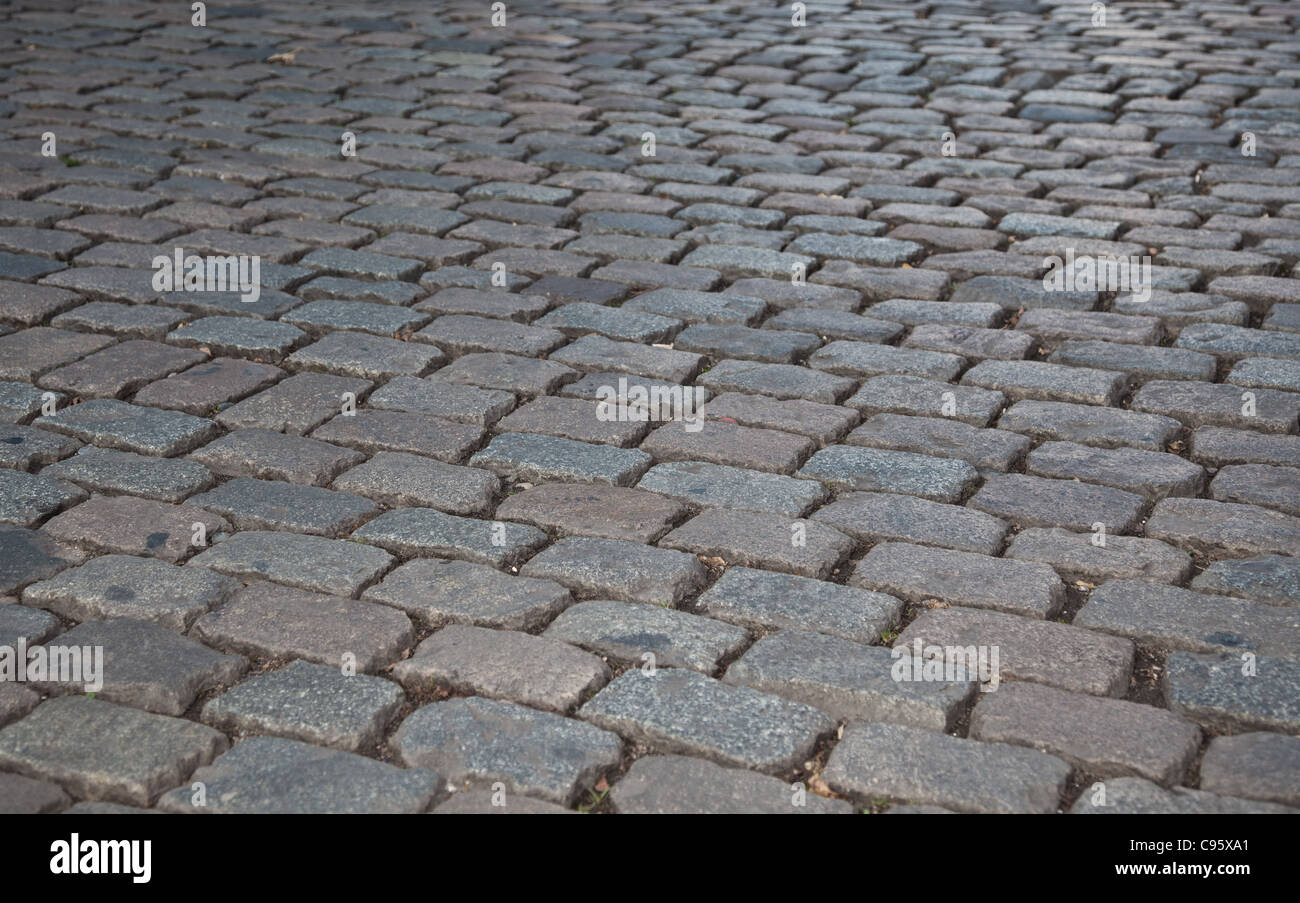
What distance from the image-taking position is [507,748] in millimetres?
2406

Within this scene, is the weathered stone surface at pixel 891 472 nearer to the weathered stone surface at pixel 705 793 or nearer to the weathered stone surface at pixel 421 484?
the weathered stone surface at pixel 421 484

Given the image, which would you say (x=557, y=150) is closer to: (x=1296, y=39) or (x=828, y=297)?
(x=828, y=297)

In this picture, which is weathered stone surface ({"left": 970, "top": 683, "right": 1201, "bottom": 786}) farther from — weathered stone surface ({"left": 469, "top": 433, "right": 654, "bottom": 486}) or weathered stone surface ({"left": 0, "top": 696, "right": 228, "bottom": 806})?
weathered stone surface ({"left": 0, "top": 696, "right": 228, "bottom": 806})

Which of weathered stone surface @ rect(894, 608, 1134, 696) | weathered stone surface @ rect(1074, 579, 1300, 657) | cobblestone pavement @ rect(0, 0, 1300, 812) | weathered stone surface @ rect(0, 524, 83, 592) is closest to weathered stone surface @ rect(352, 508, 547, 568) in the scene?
cobblestone pavement @ rect(0, 0, 1300, 812)

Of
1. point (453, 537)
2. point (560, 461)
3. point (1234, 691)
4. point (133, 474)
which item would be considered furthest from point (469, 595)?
point (1234, 691)

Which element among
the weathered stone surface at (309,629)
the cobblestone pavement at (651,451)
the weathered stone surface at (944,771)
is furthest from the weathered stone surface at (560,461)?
the weathered stone surface at (944,771)

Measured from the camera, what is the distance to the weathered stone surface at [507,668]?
2570 mm

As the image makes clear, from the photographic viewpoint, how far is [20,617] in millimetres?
2777

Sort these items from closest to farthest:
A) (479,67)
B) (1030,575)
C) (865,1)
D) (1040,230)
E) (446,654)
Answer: (446,654)
(1030,575)
(1040,230)
(479,67)
(865,1)

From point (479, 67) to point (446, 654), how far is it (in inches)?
218

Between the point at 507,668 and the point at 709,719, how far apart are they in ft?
1.40

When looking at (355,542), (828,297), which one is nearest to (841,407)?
(828,297)

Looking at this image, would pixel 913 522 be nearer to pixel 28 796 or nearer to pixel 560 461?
pixel 560 461

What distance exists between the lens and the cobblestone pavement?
2.44 m
